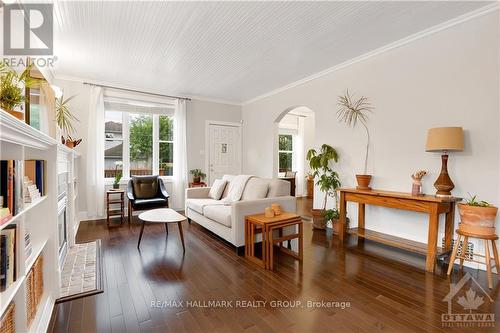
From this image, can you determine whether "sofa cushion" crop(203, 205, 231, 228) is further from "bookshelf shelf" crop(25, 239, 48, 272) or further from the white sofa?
"bookshelf shelf" crop(25, 239, 48, 272)

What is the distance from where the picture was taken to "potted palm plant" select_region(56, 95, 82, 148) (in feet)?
12.4

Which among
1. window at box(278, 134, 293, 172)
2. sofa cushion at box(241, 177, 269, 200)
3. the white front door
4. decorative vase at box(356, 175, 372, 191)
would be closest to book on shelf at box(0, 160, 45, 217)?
sofa cushion at box(241, 177, 269, 200)

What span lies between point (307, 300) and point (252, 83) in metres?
4.11

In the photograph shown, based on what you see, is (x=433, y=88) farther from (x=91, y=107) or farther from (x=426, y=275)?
(x=91, y=107)

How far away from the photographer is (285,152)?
8320 millimetres

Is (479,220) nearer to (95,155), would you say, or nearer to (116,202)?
(116,202)

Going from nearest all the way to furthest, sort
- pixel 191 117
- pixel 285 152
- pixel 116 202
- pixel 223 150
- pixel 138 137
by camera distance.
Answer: pixel 116 202 → pixel 138 137 → pixel 191 117 → pixel 223 150 → pixel 285 152

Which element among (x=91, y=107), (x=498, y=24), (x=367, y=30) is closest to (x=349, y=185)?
(x=367, y=30)

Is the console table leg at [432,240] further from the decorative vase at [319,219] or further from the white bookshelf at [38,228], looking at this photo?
the white bookshelf at [38,228]

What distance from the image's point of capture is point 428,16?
2732 millimetres

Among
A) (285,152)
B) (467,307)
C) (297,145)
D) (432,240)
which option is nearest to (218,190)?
(432,240)

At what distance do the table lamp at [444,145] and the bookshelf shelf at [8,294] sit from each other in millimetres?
3502

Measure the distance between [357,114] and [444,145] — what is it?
140 centimetres

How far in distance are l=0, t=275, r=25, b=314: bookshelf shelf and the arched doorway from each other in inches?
282
